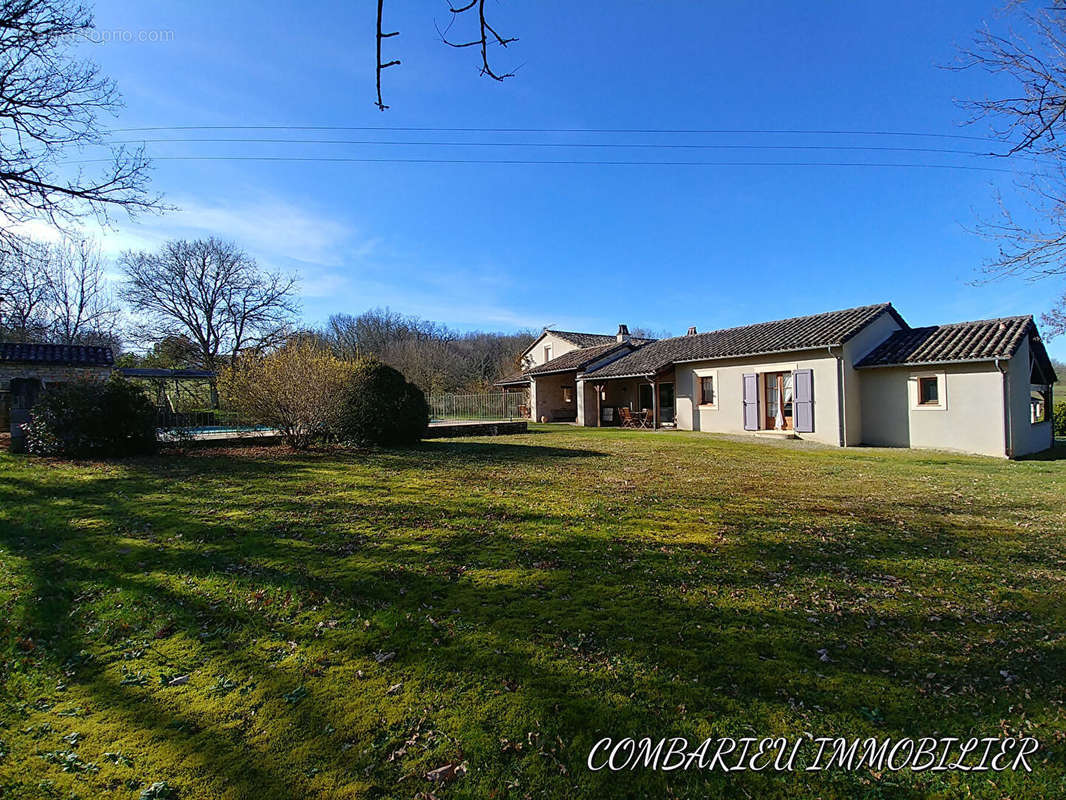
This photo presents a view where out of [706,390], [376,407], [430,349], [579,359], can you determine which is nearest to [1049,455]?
[706,390]

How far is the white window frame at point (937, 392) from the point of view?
14570mm

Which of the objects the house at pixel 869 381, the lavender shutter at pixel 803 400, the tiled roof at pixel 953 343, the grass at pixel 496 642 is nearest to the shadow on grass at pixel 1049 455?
the house at pixel 869 381

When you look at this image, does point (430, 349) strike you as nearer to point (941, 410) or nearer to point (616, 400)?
point (616, 400)

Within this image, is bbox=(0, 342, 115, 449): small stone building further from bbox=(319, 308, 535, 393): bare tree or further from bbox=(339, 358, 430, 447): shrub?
bbox=(319, 308, 535, 393): bare tree

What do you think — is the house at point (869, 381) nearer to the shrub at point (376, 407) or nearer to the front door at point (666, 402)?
the front door at point (666, 402)

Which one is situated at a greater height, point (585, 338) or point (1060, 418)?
point (585, 338)

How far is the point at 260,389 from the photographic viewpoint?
12359mm

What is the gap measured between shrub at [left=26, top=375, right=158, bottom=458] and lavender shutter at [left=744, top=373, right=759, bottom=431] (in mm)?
18281

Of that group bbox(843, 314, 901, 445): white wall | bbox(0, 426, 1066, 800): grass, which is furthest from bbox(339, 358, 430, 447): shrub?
bbox(843, 314, 901, 445): white wall

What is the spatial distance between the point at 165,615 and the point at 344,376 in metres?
9.73

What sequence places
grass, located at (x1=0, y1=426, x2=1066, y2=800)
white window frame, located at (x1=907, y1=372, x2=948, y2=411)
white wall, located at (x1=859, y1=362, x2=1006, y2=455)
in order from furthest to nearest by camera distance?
white window frame, located at (x1=907, y1=372, x2=948, y2=411)
white wall, located at (x1=859, y1=362, x2=1006, y2=455)
grass, located at (x1=0, y1=426, x2=1066, y2=800)

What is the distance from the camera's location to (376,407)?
43.7ft

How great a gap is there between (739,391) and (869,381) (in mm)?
4186

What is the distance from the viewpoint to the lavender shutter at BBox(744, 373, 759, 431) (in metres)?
18.6
